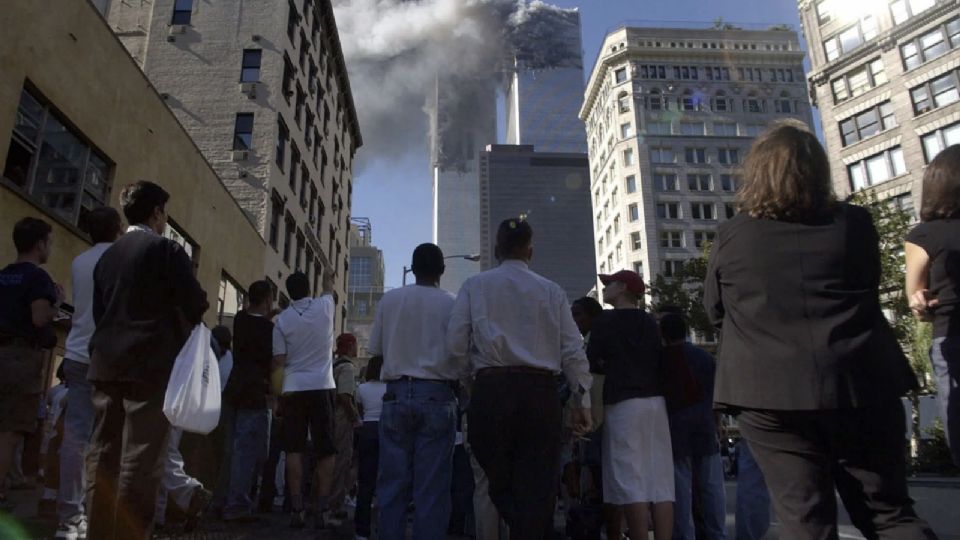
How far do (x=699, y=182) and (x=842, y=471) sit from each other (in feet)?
229

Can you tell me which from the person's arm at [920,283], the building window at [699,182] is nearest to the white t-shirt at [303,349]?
the person's arm at [920,283]

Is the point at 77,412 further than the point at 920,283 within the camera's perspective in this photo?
Yes

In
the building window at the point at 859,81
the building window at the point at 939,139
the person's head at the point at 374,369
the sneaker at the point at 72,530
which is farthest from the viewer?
the building window at the point at 859,81

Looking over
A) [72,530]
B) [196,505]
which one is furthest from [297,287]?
[72,530]

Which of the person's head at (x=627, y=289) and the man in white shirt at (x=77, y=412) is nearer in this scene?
the man in white shirt at (x=77, y=412)

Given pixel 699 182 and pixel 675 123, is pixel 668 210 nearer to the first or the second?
pixel 699 182

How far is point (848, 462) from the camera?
2.09m

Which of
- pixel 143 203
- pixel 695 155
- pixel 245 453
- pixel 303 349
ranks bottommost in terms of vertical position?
pixel 245 453

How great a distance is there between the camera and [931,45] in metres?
35.5

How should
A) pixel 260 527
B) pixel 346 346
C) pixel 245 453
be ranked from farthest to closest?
1. pixel 346 346
2. pixel 245 453
3. pixel 260 527

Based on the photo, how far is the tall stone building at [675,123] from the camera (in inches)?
2571

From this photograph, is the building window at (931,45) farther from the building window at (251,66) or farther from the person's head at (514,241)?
the person's head at (514,241)

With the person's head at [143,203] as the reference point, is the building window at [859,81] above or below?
above

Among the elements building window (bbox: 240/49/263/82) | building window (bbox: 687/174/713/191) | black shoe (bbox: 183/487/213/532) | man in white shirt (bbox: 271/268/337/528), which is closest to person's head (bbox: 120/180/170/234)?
black shoe (bbox: 183/487/213/532)
